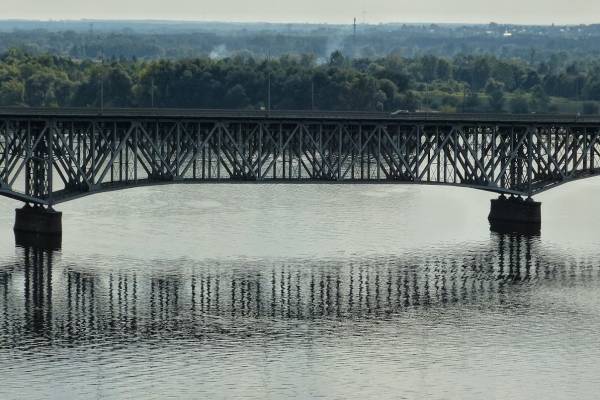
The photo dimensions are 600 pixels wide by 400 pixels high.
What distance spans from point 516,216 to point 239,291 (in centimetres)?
4596

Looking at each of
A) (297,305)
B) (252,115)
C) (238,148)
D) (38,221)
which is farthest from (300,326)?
(252,115)

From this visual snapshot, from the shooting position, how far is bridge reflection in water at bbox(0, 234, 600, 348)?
10094 cm

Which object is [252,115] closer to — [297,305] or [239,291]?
[239,291]

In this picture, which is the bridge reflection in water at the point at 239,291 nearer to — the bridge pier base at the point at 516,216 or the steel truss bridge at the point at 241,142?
the steel truss bridge at the point at 241,142

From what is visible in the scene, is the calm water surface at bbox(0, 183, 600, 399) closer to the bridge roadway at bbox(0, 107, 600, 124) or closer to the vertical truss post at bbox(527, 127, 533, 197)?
the vertical truss post at bbox(527, 127, 533, 197)

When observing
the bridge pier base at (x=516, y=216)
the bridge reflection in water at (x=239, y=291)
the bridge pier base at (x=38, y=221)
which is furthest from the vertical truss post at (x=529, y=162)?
the bridge pier base at (x=38, y=221)

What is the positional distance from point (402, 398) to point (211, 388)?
10991mm

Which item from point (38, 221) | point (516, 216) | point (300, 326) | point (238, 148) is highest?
point (238, 148)

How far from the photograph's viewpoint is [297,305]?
357ft

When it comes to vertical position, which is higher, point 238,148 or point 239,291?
point 238,148

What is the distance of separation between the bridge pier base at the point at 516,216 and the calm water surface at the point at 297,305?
7.61 ft

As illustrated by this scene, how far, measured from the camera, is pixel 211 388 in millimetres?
85312

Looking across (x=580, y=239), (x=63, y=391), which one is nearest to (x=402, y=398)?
(x=63, y=391)

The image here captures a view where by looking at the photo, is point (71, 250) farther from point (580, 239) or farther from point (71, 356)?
point (580, 239)
